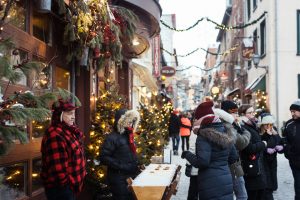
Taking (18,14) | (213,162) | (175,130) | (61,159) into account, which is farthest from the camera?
(175,130)

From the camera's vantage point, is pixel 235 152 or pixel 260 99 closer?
pixel 235 152

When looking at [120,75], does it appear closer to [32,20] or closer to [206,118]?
[32,20]

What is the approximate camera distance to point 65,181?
524 cm

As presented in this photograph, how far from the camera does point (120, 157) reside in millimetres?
6793

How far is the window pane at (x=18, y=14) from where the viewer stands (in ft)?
19.4

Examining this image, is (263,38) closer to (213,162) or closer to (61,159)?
(213,162)

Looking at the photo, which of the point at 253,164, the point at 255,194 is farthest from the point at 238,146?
the point at 255,194

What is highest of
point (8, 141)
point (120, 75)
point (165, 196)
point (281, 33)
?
Result: point (281, 33)

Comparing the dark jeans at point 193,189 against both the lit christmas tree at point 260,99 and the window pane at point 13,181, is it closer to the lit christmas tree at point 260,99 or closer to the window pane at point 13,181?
the window pane at point 13,181

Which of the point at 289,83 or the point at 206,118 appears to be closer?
the point at 206,118

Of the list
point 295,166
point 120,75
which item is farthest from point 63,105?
point 120,75

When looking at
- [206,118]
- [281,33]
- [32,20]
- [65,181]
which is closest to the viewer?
[65,181]

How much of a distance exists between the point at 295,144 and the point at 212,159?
309 cm

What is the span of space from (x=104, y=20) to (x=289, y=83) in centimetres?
1993
